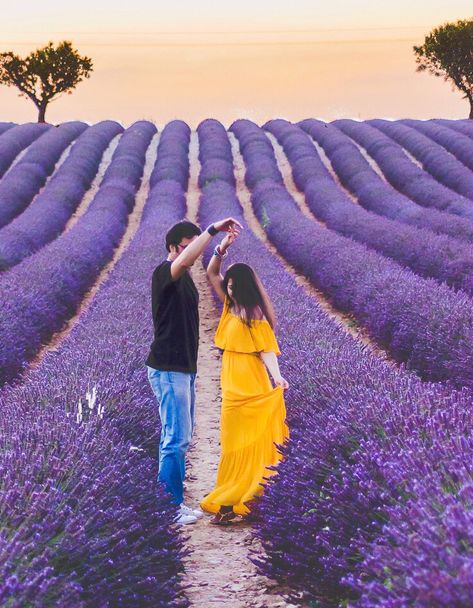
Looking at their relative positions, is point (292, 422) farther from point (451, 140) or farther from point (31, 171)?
point (451, 140)

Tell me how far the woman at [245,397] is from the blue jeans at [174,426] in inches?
12.1

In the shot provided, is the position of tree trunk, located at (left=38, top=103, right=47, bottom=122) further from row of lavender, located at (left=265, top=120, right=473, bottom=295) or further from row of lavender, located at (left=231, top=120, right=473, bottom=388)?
row of lavender, located at (left=231, top=120, right=473, bottom=388)

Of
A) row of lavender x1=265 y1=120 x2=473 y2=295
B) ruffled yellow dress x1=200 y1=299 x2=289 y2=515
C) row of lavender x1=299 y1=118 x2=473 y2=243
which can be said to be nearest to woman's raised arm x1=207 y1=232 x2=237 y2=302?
ruffled yellow dress x1=200 y1=299 x2=289 y2=515

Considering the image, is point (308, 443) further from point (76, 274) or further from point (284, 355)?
point (76, 274)

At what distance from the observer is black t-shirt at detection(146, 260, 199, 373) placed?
459 centimetres

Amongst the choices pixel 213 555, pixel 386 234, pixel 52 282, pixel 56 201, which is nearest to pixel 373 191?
pixel 386 234

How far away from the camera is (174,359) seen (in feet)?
15.1

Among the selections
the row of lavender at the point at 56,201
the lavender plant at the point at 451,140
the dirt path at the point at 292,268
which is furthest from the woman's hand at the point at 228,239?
the lavender plant at the point at 451,140

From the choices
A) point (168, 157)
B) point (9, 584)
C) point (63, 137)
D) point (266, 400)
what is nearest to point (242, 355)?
point (266, 400)

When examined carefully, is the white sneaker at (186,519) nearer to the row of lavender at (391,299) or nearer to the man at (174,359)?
the man at (174,359)

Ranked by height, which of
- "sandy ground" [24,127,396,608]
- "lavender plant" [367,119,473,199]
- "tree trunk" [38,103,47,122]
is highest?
"tree trunk" [38,103,47,122]

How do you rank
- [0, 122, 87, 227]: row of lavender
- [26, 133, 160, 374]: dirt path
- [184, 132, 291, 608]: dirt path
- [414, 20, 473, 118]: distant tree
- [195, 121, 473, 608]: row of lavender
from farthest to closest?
[414, 20, 473, 118]: distant tree < [0, 122, 87, 227]: row of lavender < [26, 133, 160, 374]: dirt path < [184, 132, 291, 608]: dirt path < [195, 121, 473, 608]: row of lavender

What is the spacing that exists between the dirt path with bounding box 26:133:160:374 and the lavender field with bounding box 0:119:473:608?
8 cm

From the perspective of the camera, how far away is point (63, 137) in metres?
Result: 32.0
